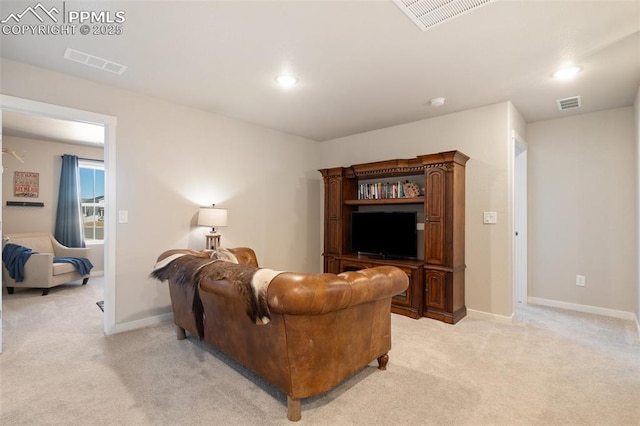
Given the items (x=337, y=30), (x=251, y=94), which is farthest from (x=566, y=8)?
(x=251, y=94)

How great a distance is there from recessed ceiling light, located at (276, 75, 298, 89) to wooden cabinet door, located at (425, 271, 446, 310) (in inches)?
100

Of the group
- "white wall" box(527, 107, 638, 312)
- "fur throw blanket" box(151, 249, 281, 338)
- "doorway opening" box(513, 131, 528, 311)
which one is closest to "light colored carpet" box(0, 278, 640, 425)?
"fur throw blanket" box(151, 249, 281, 338)

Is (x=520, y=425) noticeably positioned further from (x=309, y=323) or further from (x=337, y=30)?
(x=337, y=30)

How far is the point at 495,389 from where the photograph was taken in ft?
6.93

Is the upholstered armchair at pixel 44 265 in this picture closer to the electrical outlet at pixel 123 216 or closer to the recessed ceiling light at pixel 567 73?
the electrical outlet at pixel 123 216

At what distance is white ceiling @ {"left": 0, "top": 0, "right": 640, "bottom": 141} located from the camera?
1958mm

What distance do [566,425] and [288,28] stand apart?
2956mm

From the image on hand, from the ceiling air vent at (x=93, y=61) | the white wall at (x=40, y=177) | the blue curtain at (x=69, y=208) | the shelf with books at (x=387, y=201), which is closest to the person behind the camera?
the ceiling air vent at (x=93, y=61)

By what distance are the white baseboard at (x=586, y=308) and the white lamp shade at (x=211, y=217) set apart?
4.18 metres

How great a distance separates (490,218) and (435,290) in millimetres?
1031

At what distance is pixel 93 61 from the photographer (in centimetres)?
260

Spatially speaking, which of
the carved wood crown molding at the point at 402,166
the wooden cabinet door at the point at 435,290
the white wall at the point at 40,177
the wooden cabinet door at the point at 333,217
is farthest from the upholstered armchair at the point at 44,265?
the wooden cabinet door at the point at 435,290

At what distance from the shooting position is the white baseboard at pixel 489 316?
3422 mm

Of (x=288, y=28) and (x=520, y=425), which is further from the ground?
(x=288, y=28)
